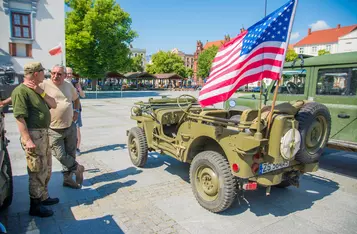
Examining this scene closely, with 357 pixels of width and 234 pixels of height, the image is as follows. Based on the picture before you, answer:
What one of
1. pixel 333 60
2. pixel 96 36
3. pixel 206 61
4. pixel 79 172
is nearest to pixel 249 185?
pixel 79 172

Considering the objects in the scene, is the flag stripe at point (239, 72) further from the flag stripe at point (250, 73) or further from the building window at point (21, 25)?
the building window at point (21, 25)

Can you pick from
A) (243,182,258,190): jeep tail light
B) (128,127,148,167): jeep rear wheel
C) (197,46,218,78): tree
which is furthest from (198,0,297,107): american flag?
(197,46,218,78): tree

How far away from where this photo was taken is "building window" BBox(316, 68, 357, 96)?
534cm

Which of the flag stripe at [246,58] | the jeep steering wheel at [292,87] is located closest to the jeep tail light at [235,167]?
the flag stripe at [246,58]

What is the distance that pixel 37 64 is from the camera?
3.16 metres

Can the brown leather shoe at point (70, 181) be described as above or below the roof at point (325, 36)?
below

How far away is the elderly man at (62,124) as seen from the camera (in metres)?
3.96

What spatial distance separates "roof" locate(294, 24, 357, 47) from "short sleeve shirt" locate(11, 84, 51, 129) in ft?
275

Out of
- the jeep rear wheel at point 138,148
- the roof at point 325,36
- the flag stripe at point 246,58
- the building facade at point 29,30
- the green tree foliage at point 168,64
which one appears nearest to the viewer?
the flag stripe at point 246,58

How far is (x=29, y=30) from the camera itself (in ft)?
72.5

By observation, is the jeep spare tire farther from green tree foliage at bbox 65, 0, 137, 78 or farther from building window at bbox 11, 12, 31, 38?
green tree foliage at bbox 65, 0, 137, 78

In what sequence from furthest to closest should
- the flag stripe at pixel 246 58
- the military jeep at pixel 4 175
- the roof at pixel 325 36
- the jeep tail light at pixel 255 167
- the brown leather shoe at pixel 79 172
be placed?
the roof at pixel 325 36 → the brown leather shoe at pixel 79 172 → the jeep tail light at pixel 255 167 → the flag stripe at pixel 246 58 → the military jeep at pixel 4 175

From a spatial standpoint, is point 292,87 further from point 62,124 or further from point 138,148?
point 62,124

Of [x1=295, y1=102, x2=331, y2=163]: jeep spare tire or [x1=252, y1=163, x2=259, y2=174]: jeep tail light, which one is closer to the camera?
[x1=252, y1=163, x2=259, y2=174]: jeep tail light
